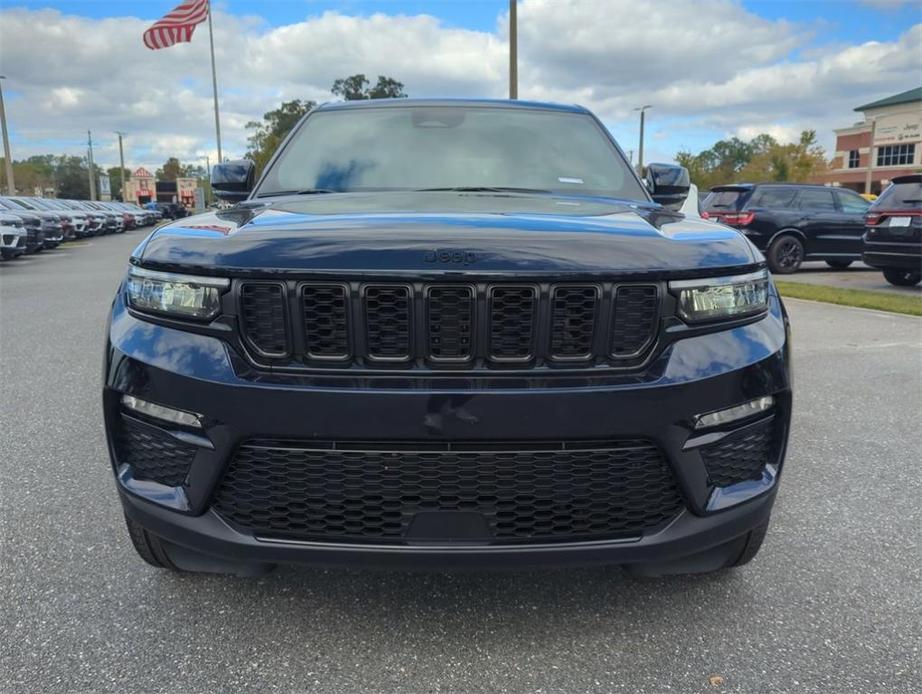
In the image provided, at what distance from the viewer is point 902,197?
10914 millimetres

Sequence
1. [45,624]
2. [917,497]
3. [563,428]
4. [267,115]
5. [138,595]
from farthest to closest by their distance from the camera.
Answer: [267,115], [917,497], [138,595], [45,624], [563,428]

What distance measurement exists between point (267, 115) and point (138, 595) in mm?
74359

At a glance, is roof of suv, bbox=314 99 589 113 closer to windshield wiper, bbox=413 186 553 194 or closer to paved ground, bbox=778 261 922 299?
windshield wiper, bbox=413 186 553 194

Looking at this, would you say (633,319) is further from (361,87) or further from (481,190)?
(361,87)

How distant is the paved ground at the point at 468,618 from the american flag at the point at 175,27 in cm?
2433

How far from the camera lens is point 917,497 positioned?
3.33m

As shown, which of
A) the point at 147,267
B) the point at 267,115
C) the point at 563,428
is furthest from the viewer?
the point at 267,115

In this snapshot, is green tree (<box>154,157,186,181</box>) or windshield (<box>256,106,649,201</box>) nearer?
windshield (<box>256,106,649,201</box>)

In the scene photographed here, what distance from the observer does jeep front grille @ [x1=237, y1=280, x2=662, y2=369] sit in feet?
6.23

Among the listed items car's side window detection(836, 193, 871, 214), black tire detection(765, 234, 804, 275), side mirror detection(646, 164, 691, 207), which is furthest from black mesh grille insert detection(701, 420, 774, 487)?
car's side window detection(836, 193, 871, 214)

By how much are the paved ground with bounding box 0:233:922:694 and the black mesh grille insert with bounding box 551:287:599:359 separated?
94cm

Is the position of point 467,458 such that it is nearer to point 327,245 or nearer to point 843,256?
point 327,245

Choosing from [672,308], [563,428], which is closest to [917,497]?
[672,308]

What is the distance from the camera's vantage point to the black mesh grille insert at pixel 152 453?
1.98 m
